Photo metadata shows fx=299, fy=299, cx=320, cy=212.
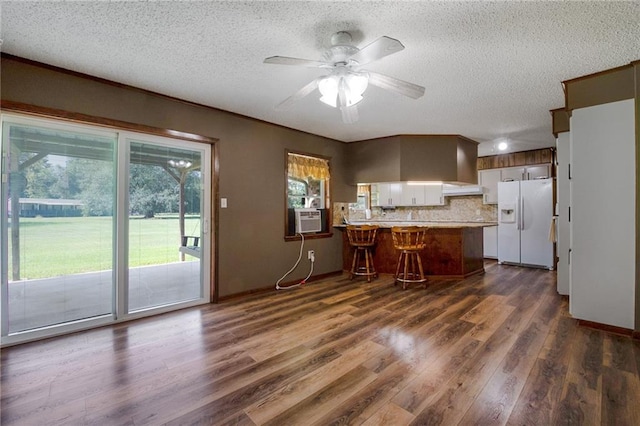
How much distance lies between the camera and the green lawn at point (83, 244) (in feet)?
8.54

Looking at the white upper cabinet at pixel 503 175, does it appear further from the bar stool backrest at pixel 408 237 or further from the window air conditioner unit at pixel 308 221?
the window air conditioner unit at pixel 308 221

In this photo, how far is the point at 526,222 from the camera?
5695 millimetres

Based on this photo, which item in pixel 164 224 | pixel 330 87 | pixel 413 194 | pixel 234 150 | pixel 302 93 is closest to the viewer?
pixel 330 87

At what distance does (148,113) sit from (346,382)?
10.3ft

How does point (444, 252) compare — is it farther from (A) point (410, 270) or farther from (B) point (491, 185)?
(B) point (491, 185)

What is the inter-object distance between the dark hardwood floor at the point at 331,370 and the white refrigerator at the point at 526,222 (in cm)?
264

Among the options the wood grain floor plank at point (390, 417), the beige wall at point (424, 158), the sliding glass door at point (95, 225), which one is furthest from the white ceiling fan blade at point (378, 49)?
the beige wall at point (424, 158)

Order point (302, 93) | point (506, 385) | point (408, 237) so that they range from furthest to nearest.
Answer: point (408, 237), point (302, 93), point (506, 385)

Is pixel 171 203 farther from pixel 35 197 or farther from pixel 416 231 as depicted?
pixel 416 231

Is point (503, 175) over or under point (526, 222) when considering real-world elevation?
over

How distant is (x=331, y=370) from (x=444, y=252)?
336cm

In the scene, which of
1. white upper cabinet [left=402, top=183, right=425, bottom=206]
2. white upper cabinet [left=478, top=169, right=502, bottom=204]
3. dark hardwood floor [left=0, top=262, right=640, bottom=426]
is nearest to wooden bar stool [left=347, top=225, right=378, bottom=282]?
dark hardwood floor [left=0, top=262, right=640, bottom=426]

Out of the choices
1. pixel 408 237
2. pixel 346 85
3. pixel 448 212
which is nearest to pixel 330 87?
pixel 346 85

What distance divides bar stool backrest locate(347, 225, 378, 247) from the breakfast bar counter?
46cm
